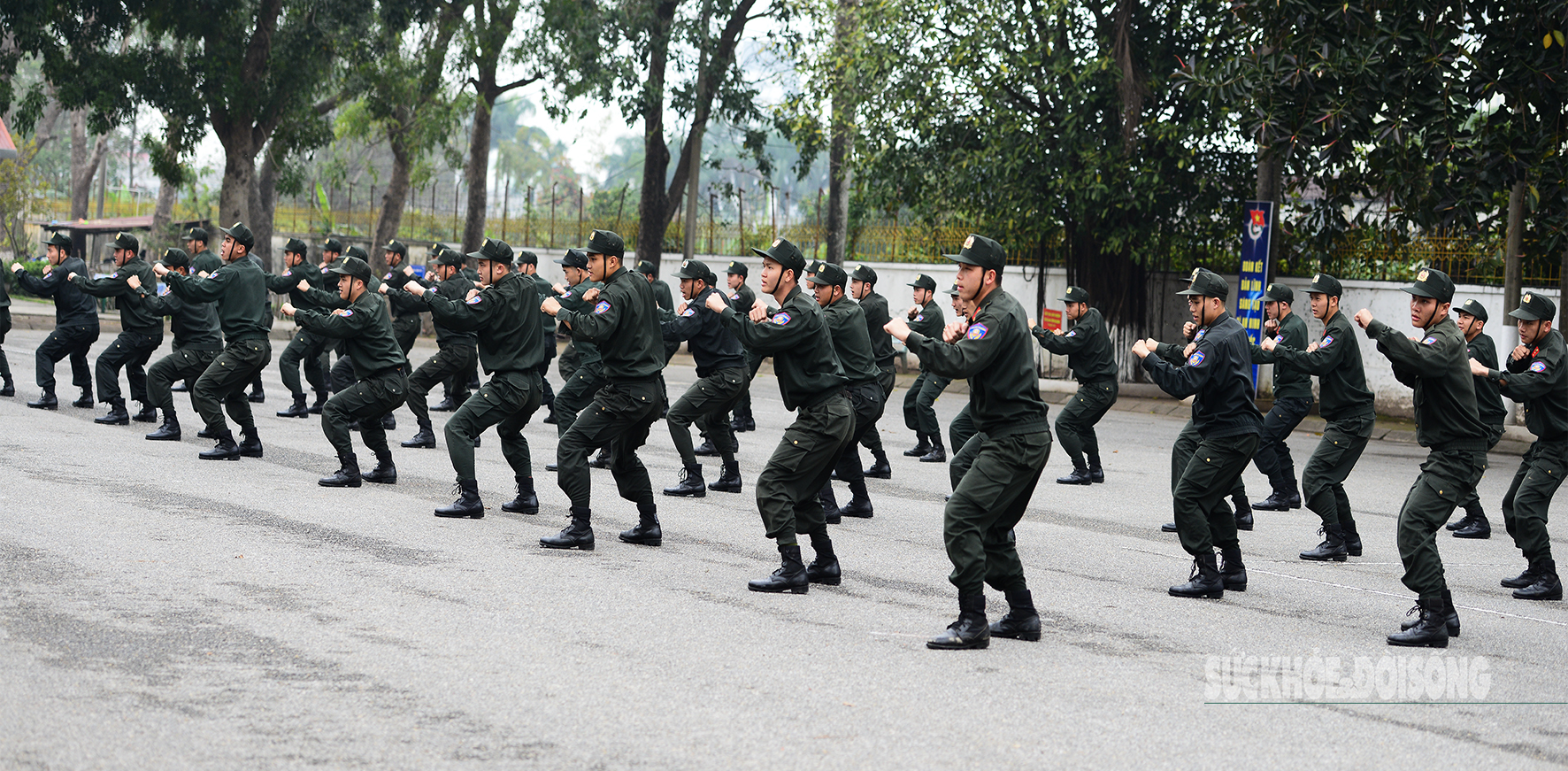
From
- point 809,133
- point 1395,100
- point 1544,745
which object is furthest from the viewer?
point 809,133

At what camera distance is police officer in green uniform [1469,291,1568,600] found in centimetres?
816

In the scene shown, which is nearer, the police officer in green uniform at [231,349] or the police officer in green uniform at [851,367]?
the police officer in green uniform at [851,367]

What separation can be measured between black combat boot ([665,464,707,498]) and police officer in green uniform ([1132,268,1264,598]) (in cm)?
404

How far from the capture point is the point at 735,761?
4727 mm

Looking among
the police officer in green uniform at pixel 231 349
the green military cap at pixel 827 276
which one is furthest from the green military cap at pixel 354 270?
the green military cap at pixel 827 276

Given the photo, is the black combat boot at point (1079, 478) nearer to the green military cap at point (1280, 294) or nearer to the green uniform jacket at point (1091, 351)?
the green uniform jacket at point (1091, 351)

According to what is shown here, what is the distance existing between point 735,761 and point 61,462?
26.1 ft

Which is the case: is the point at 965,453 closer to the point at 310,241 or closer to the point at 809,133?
the point at 809,133

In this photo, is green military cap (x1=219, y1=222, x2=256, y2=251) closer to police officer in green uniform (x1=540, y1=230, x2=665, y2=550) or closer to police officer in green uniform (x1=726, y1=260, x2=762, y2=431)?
police officer in green uniform (x1=726, y1=260, x2=762, y2=431)

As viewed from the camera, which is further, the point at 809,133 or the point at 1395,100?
the point at 809,133

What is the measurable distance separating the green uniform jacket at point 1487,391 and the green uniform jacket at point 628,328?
4.43 metres

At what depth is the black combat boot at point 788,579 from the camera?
7.41m

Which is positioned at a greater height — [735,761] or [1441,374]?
[1441,374]

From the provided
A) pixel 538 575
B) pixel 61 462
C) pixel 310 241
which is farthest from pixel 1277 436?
pixel 310 241
